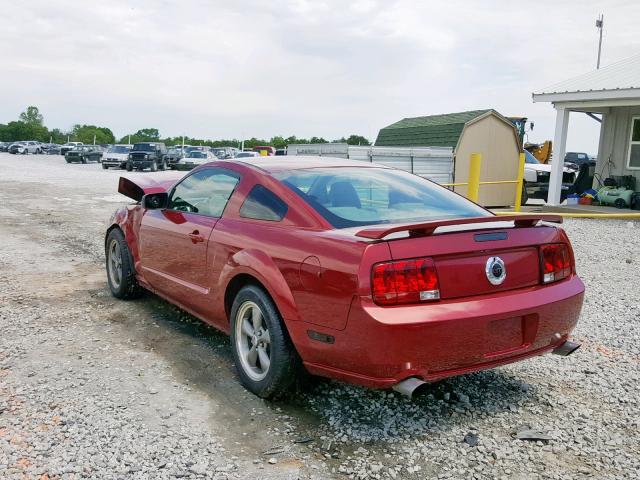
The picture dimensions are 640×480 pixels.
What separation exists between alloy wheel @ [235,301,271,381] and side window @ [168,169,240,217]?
0.80 metres

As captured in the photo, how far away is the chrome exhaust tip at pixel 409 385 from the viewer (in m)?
2.90

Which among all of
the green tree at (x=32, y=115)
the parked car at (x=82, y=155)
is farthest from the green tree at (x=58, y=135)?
the parked car at (x=82, y=155)

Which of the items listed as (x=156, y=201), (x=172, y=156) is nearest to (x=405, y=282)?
(x=156, y=201)

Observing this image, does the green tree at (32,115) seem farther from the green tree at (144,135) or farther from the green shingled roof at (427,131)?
the green shingled roof at (427,131)

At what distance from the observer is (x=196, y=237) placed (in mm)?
4289

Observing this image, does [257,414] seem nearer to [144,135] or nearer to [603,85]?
[603,85]

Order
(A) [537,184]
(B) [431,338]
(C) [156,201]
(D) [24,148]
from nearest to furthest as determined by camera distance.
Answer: (B) [431,338]
(C) [156,201]
(A) [537,184]
(D) [24,148]

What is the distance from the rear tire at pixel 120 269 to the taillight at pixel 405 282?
331cm

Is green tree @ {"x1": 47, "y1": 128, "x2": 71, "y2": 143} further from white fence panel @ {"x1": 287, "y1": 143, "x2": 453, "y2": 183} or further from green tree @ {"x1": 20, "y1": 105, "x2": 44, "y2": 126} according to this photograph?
white fence panel @ {"x1": 287, "y1": 143, "x2": 453, "y2": 183}

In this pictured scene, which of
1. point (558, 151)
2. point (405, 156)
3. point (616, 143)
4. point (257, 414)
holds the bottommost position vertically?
point (257, 414)

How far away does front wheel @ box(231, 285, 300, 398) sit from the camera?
11.2 feet

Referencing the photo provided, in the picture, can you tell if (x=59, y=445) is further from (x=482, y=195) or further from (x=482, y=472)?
(x=482, y=195)

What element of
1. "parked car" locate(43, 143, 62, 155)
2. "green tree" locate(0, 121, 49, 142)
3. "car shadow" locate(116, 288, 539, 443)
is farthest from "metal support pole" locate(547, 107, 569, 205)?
"green tree" locate(0, 121, 49, 142)

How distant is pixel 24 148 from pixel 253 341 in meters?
65.6
